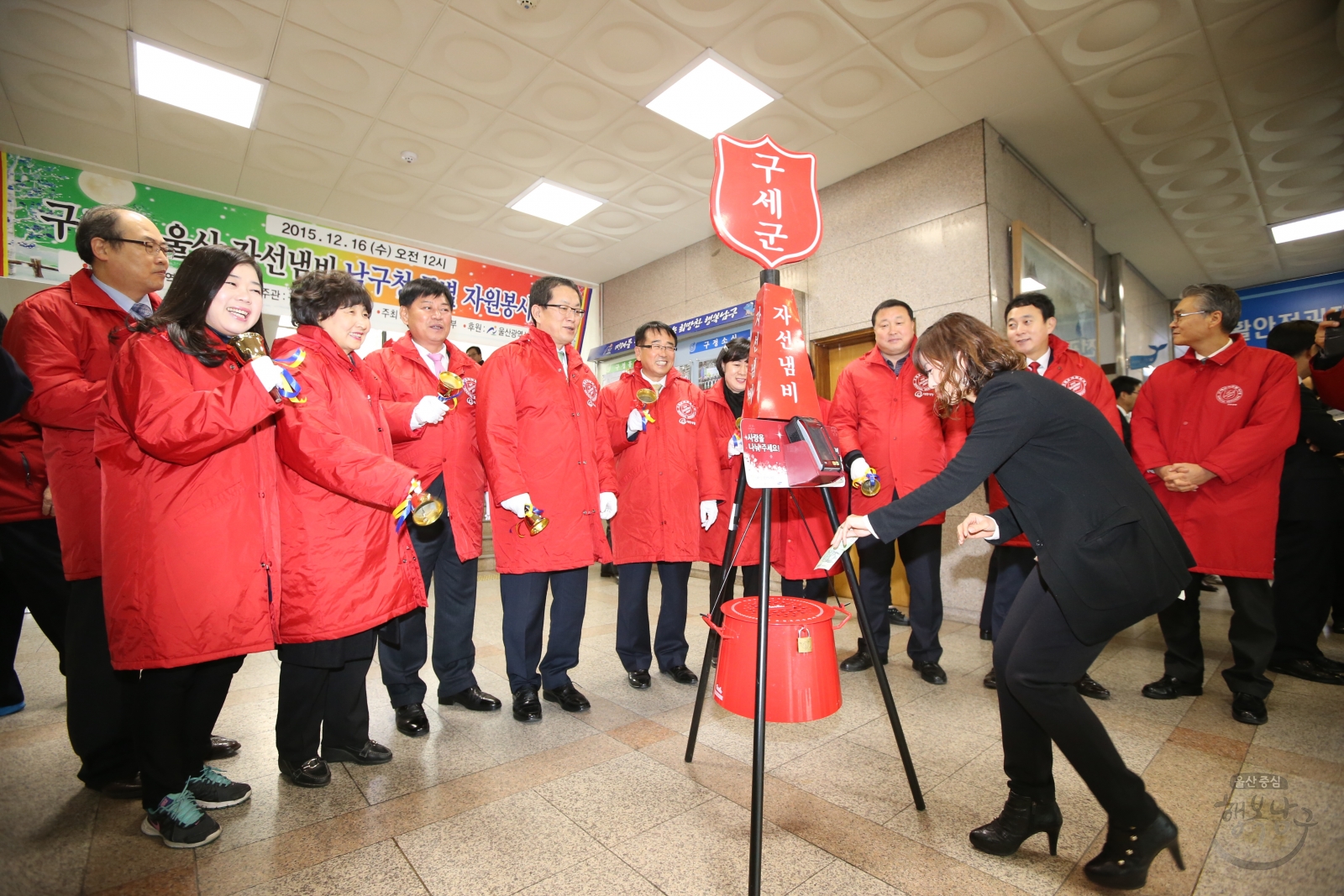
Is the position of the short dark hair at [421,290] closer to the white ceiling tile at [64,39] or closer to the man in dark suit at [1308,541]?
the white ceiling tile at [64,39]

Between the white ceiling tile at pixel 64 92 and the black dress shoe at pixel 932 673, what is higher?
the white ceiling tile at pixel 64 92

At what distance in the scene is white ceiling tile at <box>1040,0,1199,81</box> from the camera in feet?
10.3

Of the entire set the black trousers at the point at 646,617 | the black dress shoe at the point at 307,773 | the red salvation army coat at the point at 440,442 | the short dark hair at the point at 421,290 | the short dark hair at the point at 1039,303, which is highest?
the short dark hair at the point at 421,290

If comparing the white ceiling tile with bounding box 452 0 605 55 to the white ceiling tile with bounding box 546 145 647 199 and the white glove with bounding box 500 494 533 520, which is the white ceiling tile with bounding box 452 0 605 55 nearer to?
the white ceiling tile with bounding box 546 145 647 199

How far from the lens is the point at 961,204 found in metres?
4.11

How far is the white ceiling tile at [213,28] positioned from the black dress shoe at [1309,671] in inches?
237

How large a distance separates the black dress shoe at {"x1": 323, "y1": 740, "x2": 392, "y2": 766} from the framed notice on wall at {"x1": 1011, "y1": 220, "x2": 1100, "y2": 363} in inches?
165

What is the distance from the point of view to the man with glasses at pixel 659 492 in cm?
272

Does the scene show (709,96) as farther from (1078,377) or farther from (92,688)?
(92,688)

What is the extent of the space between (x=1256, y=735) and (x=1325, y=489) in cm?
132

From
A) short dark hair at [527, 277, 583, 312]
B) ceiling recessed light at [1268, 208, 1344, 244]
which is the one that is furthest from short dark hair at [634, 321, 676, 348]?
ceiling recessed light at [1268, 208, 1344, 244]

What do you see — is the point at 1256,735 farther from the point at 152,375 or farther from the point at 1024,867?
the point at 152,375

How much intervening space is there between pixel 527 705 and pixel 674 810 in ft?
2.84

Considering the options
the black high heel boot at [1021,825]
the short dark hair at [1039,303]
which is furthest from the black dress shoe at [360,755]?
the short dark hair at [1039,303]
